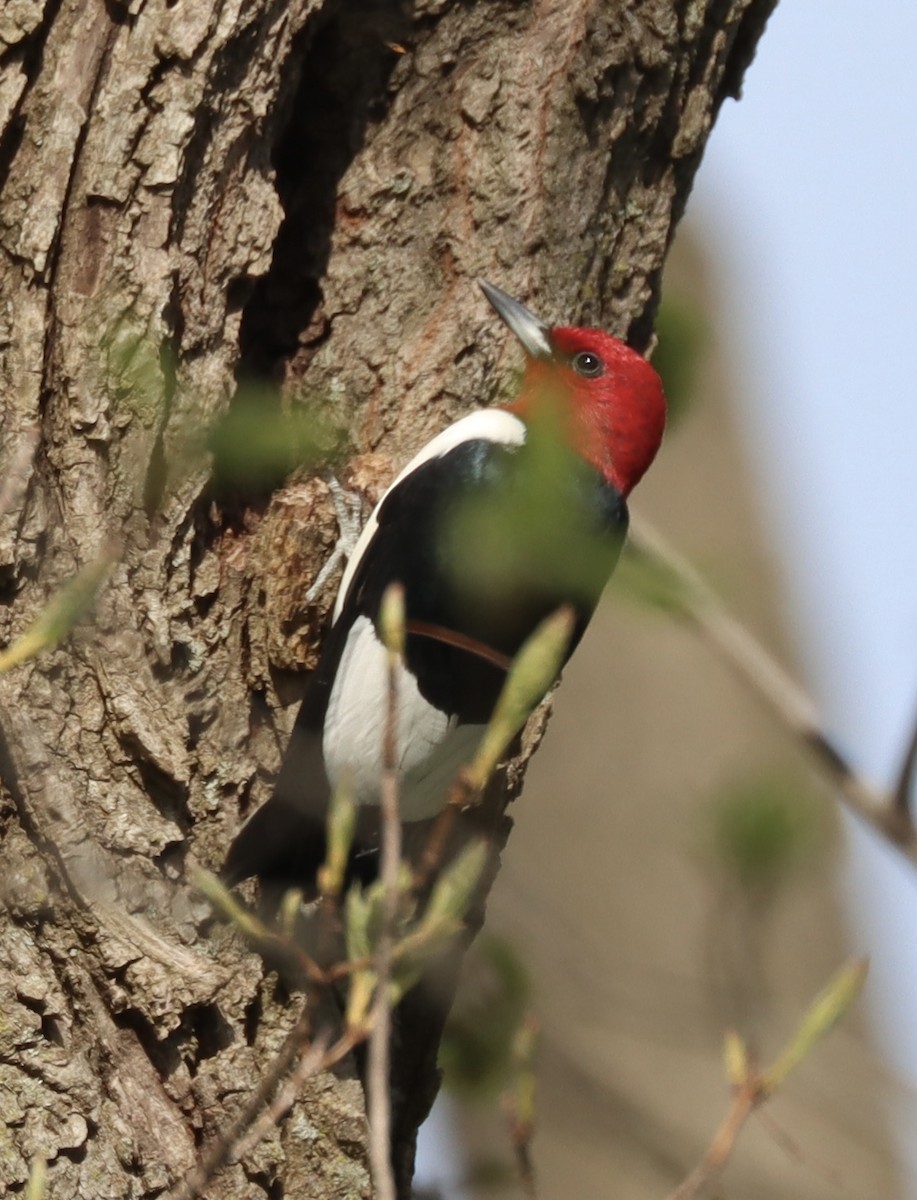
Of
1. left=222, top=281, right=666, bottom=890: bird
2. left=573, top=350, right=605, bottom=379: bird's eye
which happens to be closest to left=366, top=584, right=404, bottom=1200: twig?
left=222, top=281, right=666, bottom=890: bird

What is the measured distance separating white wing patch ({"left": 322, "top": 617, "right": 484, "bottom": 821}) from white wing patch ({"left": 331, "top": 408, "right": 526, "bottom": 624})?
87 millimetres

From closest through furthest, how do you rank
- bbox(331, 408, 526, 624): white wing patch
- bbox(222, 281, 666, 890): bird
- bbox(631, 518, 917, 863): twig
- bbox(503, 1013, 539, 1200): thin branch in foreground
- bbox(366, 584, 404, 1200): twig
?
bbox(631, 518, 917, 863): twig
bbox(366, 584, 404, 1200): twig
bbox(503, 1013, 539, 1200): thin branch in foreground
bbox(222, 281, 666, 890): bird
bbox(331, 408, 526, 624): white wing patch

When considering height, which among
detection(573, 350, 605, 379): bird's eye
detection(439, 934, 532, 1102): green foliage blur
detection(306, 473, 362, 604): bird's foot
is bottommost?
detection(439, 934, 532, 1102): green foliage blur

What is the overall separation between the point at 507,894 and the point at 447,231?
120cm

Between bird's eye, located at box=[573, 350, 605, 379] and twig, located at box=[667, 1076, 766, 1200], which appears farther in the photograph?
bird's eye, located at box=[573, 350, 605, 379]

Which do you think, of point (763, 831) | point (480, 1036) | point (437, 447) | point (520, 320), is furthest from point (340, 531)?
point (763, 831)

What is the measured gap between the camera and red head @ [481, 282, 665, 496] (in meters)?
3.05

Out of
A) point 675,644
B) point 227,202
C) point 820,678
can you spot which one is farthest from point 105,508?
point 820,678

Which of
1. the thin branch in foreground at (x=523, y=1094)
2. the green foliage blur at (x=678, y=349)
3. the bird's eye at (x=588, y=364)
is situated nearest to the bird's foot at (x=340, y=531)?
the bird's eye at (x=588, y=364)

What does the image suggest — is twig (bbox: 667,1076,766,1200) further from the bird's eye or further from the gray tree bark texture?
the bird's eye

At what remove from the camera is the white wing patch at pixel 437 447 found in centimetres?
296

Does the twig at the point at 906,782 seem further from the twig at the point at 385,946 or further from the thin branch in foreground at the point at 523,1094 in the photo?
the thin branch in foreground at the point at 523,1094

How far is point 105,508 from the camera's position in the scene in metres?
2.66

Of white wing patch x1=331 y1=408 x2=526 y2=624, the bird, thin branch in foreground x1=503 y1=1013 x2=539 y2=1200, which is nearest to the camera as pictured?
thin branch in foreground x1=503 y1=1013 x2=539 y2=1200
